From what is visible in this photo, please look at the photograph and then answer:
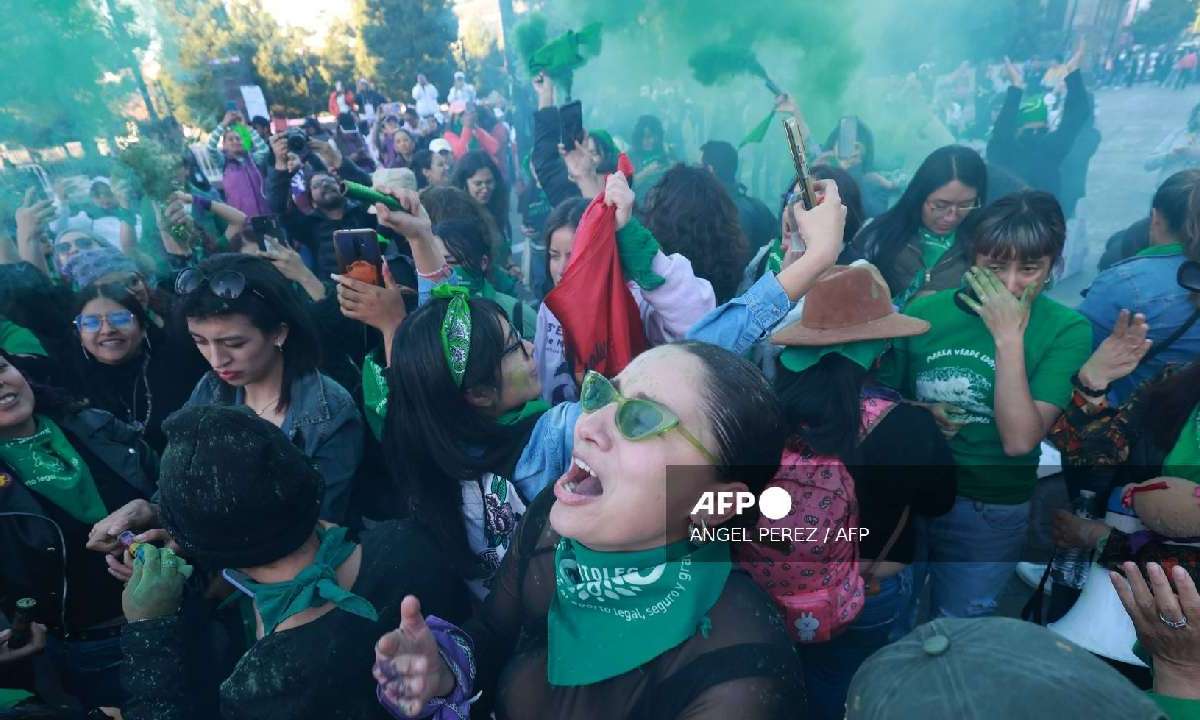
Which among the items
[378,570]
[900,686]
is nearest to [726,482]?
[900,686]

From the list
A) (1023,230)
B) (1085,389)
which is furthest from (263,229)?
(1085,389)

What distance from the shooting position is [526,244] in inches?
261

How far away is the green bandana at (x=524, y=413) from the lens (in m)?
2.22

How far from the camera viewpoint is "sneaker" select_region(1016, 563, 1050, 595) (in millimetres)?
3631

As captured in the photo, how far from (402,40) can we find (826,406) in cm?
3222

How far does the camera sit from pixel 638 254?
259cm

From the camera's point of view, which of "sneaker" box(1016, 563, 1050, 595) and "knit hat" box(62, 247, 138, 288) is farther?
"sneaker" box(1016, 563, 1050, 595)

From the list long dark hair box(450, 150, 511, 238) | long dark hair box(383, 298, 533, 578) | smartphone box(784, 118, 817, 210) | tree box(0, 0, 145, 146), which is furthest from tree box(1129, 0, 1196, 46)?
tree box(0, 0, 145, 146)

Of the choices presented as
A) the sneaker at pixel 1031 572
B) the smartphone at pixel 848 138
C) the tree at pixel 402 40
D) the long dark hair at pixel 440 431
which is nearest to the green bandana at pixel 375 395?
the long dark hair at pixel 440 431

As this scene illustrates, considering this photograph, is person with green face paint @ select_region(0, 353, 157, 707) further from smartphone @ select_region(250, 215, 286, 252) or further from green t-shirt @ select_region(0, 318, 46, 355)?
smartphone @ select_region(250, 215, 286, 252)

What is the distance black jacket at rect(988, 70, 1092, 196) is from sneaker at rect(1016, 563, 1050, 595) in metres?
4.70

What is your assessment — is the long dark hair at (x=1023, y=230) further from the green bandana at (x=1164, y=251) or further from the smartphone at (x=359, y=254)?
the smartphone at (x=359, y=254)

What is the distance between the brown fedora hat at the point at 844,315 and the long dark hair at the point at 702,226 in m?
1.56

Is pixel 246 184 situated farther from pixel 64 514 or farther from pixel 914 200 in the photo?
pixel 914 200
